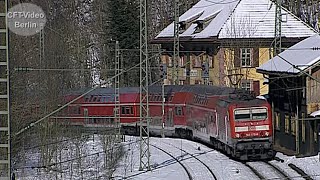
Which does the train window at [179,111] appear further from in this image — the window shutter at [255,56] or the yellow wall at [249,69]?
the window shutter at [255,56]

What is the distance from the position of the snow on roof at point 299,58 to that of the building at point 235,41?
1283 centimetres

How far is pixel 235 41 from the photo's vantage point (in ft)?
153

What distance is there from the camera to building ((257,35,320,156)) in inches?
1056

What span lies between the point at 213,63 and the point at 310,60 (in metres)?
21.4

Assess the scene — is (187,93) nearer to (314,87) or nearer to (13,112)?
(314,87)

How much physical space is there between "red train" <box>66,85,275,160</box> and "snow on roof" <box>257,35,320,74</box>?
2.12 meters

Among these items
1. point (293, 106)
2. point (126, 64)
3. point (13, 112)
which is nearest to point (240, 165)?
point (293, 106)

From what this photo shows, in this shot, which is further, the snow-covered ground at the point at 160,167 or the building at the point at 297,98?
the building at the point at 297,98

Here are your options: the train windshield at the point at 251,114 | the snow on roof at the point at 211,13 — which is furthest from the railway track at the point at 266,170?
the snow on roof at the point at 211,13

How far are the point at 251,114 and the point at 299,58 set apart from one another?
11.1ft

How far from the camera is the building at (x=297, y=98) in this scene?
26.8 meters

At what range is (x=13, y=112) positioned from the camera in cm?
1973

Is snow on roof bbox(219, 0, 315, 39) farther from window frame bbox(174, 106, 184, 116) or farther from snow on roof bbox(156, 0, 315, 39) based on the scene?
window frame bbox(174, 106, 184, 116)

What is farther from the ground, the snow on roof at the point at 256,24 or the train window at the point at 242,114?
the snow on roof at the point at 256,24
